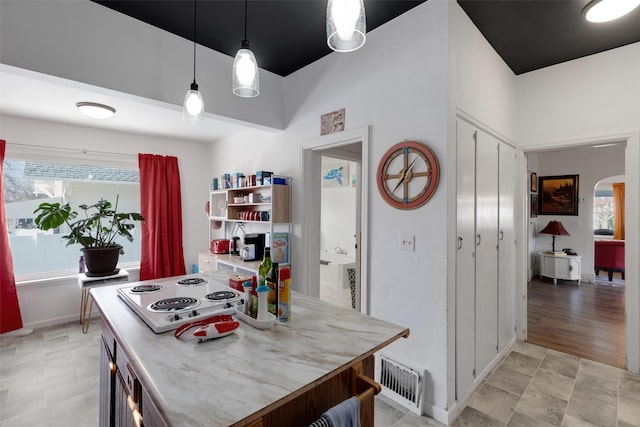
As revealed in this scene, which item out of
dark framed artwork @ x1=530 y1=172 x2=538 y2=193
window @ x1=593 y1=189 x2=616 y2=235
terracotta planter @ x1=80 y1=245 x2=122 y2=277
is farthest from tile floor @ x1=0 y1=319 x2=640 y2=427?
window @ x1=593 y1=189 x2=616 y2=235

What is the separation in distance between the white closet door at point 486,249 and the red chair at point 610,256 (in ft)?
15.8

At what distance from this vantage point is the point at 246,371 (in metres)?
0.90

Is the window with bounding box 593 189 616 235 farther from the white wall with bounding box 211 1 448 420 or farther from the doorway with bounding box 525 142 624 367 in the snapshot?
the white wall with bounding box 211 1 448 420

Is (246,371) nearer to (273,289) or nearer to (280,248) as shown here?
(273,289)

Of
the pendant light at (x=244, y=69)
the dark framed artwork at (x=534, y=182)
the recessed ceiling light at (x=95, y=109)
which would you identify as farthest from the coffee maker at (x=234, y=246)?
the dark framed artwork at (x=534, y=182)

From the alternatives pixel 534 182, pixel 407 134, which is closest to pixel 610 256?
pixel 534 182

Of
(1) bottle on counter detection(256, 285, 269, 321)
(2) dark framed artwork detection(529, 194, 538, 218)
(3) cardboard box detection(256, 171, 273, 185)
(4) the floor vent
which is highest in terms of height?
(3) cardboard box detection(256, 171, 273, 185)

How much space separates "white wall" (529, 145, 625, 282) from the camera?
5185mm

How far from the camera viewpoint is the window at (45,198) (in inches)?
139

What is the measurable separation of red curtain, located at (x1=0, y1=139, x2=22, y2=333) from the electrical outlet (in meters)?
4.21

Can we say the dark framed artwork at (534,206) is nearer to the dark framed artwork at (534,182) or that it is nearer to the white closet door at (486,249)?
the dark framed artwork at (534,182)

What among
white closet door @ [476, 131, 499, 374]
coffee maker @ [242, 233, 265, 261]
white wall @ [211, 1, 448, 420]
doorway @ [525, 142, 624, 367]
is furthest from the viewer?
coffee maker @ [242, 233, 265, 261]

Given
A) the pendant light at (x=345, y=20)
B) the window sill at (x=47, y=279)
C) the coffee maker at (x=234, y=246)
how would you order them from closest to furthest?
the pendant light at (x=345, y=20), the window sill at (x=47, y=279), the coffee maker at (x=234, y=246)

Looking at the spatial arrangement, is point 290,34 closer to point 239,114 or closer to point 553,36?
point 239,114
